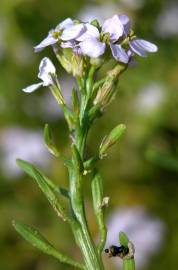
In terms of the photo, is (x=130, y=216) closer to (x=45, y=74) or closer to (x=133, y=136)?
(x=133, y=136)

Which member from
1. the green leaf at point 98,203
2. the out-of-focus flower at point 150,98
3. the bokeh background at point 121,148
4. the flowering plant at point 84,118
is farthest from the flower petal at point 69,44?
the out-of-focus flower at point 150,98

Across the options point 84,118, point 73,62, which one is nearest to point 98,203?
point 84,118


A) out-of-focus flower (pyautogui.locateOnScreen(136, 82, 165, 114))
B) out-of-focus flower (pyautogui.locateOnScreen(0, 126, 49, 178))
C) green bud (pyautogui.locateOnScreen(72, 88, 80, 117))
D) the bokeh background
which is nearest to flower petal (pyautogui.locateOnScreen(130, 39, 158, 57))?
green bud (pyautogui.locateOnScreen(72, 88, 80, 117))

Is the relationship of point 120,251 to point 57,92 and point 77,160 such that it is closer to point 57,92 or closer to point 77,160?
point 77,160

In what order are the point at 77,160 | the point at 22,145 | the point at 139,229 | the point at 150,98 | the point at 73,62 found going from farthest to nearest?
the point at 22,145 → the point at 150,98 → the point at 139,229 → the point at 73,62 → the point at 77,160

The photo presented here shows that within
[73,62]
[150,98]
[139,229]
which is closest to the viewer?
[73,62]
